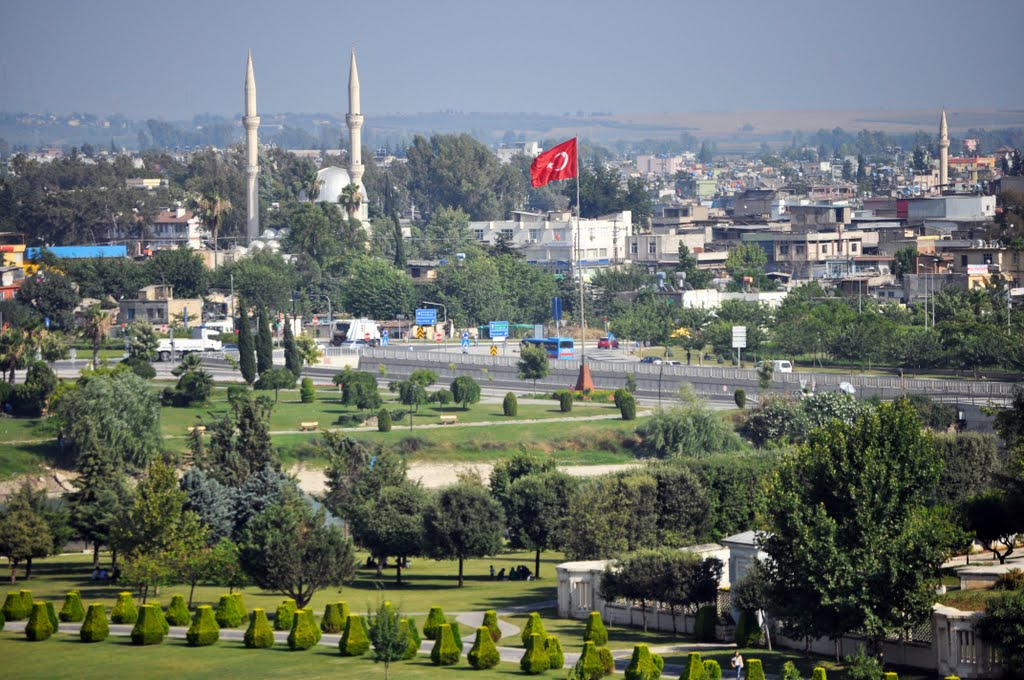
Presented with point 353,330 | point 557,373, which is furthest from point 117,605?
point 353,330

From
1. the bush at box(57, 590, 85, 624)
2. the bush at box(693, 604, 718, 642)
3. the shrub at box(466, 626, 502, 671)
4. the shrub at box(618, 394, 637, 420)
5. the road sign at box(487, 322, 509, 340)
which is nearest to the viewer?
the shrub at box(466, 626, 502, 671)

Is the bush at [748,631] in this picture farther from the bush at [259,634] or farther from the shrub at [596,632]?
the bush at [259,634]

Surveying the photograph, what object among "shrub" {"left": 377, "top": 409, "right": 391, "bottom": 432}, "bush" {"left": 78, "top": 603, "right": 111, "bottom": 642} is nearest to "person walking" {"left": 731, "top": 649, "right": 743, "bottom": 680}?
"bush" {"left": 78, "top": 603, "right": 111, "bottom": 642}

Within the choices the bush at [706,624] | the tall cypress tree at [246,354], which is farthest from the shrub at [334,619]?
the tall cypress tree at [246,354]

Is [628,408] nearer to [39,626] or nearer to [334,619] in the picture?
[334,619]

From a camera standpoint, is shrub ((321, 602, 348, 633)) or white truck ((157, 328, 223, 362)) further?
white truck ((157, 328, 223, 362))

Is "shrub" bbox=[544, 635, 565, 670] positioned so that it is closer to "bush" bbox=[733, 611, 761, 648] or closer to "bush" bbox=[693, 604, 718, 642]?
"bush" bbox=[733, 611, 761, 648]

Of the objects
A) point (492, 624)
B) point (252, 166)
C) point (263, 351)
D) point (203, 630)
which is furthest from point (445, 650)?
point (252, 166)
